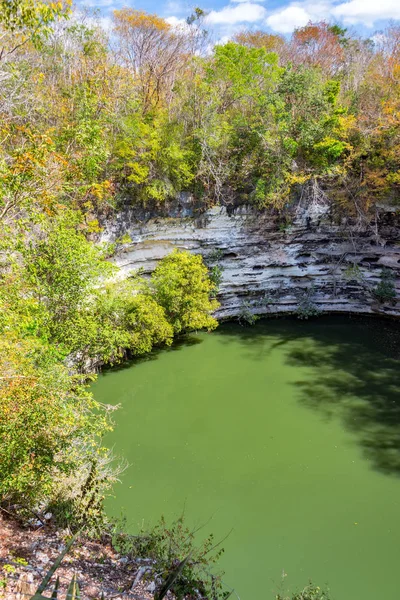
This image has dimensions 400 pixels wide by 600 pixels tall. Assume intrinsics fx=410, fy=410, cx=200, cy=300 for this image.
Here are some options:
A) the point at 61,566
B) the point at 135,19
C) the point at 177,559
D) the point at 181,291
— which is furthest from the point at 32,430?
the point at 135,19

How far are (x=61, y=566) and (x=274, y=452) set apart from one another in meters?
4.81

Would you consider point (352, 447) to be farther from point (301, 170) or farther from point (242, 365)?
point (301, 170)

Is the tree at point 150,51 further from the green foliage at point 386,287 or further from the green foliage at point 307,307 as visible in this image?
the green foliage at point 386,287

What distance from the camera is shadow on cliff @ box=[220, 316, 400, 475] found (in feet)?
29.7

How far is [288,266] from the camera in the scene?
50.3 feet

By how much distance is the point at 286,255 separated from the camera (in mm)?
15203

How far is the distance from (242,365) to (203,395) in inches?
79.3

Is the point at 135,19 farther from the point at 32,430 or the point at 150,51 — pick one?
the point at 32,430

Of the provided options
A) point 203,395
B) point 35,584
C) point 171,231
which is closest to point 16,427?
point 35,584

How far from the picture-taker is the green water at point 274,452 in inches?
242

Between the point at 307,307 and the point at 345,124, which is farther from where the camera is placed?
the point at 307,307

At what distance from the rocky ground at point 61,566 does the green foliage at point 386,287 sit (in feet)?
39.7

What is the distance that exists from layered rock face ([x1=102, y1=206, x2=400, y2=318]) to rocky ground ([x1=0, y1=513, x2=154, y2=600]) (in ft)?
30.7

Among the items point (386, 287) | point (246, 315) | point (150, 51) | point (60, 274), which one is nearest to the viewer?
point (60, 274)
